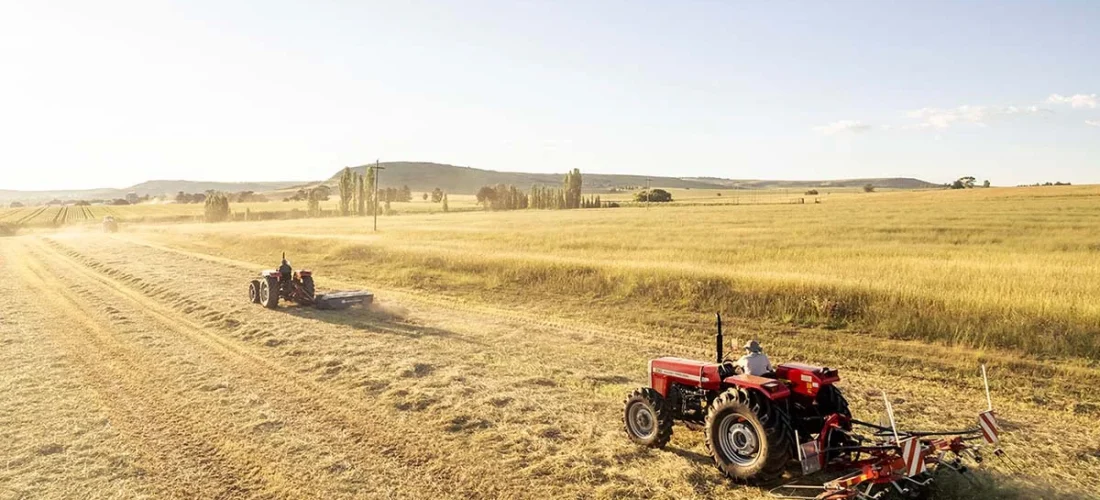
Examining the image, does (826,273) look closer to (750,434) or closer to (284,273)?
(750,434)

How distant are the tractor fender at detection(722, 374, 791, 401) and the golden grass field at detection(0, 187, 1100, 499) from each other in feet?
3.55

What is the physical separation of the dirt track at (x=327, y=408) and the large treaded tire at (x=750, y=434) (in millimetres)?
275

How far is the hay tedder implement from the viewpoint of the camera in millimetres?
6055

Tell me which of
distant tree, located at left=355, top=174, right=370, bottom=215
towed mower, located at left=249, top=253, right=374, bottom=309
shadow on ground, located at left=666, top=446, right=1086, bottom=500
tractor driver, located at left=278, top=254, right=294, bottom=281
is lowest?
shadow on ground, located at left=666, top=446, right=1086, bottom=500

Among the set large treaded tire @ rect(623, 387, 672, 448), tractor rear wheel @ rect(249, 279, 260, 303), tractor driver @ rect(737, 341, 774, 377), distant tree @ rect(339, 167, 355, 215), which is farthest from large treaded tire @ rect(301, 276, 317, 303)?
distant tree @ rect(339, 167, 355, 215)

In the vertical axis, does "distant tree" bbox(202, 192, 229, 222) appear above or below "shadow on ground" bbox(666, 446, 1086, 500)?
above

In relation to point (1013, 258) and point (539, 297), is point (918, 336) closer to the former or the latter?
point (539, 297)

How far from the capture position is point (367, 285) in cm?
2491

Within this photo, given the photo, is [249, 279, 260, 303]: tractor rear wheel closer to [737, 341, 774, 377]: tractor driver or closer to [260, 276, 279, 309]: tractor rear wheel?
[260, 276, 279, 309]: tractor rear wheel

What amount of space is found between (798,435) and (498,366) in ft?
20.9

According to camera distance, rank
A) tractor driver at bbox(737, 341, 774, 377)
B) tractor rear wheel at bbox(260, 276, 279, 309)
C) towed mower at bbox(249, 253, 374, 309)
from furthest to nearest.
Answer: tractor rear wheel at bbox(260, 276, 279, 309) < towed mower at bbox(249, 253, 374, 309) < tractor driver at bbox(737, 341, 774, 377)

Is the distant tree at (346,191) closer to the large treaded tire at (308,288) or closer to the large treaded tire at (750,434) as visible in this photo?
the large treaded tire at (308,288)

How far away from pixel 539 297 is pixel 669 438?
42.4 ft

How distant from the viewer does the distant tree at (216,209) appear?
316ft
